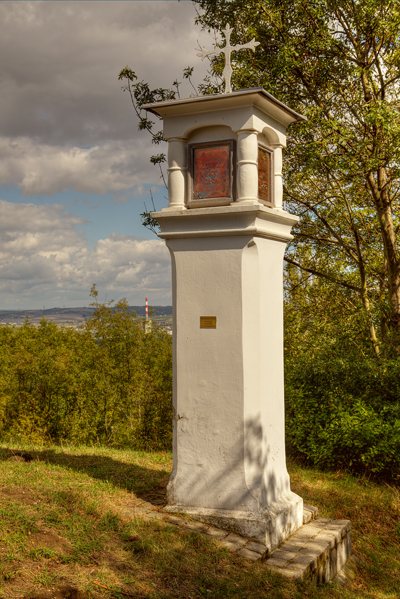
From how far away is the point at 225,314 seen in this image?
6.17 m

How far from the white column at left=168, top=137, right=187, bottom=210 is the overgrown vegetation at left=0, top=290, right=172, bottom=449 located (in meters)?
10.9

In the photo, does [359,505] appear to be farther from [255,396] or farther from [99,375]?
[99,375]

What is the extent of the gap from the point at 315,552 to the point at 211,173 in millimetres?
3828

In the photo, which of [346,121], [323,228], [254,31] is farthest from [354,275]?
[254,31]

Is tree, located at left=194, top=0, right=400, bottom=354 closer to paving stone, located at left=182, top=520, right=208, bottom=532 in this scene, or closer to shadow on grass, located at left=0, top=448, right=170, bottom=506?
shadow on grass, located at left=0, top=448, right=170, bottom=506

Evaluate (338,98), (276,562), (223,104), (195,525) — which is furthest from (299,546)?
(338,98)

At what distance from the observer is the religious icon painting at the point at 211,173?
20.6 ft

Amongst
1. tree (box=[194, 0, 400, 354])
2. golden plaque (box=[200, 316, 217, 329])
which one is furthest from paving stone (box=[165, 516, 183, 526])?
tree (box=[194, 0, 400, 354])

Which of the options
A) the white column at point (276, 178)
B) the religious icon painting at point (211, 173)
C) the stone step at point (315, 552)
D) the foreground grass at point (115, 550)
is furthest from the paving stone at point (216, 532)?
the white column at point (276, 178)

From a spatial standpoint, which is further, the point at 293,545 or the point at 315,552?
the point at 293,545

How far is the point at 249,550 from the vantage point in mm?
5672

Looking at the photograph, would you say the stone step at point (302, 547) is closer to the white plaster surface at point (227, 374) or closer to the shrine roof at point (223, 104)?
the white plaster surface at point (227, 374)

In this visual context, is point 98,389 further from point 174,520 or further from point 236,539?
point 236,539

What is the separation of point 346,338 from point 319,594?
7436 mm
